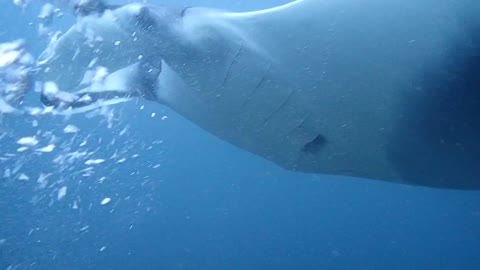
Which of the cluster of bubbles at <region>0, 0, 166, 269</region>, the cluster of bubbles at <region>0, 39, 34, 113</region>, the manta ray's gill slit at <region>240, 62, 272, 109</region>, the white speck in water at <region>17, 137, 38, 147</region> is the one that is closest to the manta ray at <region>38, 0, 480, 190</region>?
the manta ray's gill slit at <region>240, 62, 272, 109</region>

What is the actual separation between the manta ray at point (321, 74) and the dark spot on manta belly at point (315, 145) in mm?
10

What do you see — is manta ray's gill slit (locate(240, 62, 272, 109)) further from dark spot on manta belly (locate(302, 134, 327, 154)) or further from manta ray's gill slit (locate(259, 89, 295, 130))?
dark spot on manta belly (locate(302, 134, 327, 154))

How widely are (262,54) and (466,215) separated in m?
25.3

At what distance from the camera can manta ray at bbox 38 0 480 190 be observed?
9.10ft

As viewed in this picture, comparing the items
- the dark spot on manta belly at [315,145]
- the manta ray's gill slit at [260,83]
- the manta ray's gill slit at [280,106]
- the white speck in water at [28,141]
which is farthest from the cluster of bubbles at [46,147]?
the dark spot on manta belly at [315,145]

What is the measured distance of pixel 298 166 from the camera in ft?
11.2

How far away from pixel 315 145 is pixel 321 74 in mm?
502

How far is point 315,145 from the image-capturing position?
3.19m

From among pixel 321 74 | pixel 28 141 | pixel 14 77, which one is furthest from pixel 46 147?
pixel 321 74

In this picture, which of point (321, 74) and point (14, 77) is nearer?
point (321, 74)

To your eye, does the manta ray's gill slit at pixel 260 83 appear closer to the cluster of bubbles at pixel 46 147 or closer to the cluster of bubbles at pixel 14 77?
the cluster of bubbles at pixel 46 147

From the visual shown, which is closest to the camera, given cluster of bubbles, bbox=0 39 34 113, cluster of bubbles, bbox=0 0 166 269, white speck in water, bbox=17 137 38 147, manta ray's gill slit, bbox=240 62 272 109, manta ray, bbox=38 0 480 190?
manta ray, bbox=38 0 480 190

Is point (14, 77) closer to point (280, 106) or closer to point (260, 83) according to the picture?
point (260, 83)

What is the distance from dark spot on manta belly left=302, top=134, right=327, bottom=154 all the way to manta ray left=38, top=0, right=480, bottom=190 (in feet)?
0.03
